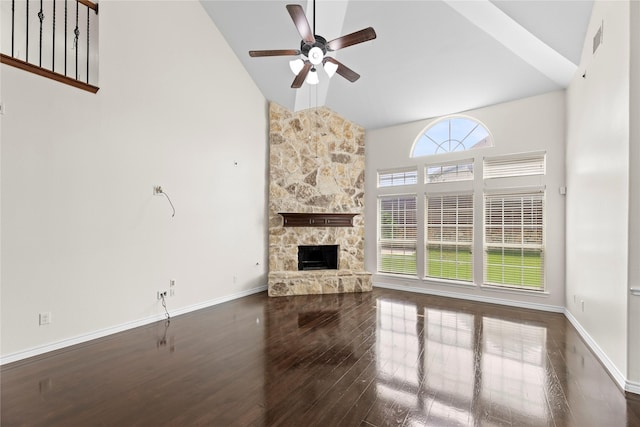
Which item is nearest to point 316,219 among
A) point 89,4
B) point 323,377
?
point 323,377

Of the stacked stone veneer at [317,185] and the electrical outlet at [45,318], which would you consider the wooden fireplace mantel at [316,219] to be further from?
the electrical outlet at [45,318]

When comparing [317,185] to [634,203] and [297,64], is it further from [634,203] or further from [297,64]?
[634,203]

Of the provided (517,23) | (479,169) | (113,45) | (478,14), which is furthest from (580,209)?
(113,45)

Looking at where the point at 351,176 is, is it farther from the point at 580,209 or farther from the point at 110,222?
the point at 110,222

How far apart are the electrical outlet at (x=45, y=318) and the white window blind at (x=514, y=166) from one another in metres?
6.24

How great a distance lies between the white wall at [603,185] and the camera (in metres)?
2.52

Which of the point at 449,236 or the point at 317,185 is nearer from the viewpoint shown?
the point at 449,236

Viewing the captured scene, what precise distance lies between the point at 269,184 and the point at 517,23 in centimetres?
446

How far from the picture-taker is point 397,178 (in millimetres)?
5973

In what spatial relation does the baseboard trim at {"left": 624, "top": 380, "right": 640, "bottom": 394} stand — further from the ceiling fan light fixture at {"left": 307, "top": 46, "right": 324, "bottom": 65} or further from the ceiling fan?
the ceiling fan light fixture at {"left": 307, "top": 46, "right": 324, "bottom": 65}

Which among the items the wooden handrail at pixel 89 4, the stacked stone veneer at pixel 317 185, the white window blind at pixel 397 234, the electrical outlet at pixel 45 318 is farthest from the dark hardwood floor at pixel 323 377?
the wooden handrail at pixel 89 4

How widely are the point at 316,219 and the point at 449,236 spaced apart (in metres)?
2.52

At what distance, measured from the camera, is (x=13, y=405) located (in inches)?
85.1

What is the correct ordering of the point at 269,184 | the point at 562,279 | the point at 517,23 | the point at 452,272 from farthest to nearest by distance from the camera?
the point at 269,184
the point at 452,272
the point at 562,279
the point at 517,23
